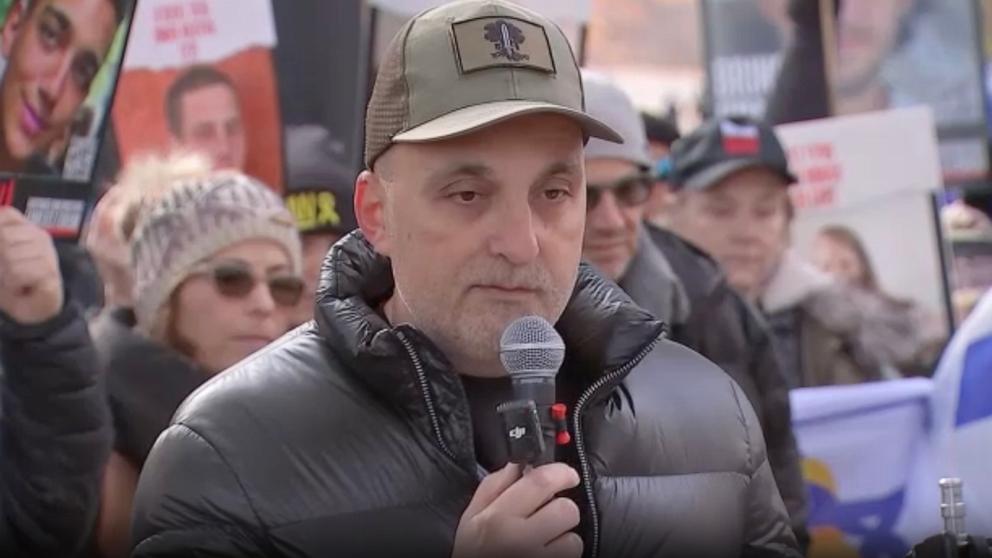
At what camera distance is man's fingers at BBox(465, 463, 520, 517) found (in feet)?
7.87

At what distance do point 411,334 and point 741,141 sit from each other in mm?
3377

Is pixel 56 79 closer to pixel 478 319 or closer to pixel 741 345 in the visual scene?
pixel 478 319

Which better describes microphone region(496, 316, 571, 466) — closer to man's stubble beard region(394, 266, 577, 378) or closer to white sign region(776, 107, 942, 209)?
man's stubble beard region(394, 266, 577, 378)

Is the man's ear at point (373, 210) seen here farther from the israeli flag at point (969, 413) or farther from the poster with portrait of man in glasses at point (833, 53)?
the poster with portrait of man in glasses at point (833, 53)

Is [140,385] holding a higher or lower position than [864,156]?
lower

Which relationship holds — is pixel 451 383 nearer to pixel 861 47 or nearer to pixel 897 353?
pixel 897 353

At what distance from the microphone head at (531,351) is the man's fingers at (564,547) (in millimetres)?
205

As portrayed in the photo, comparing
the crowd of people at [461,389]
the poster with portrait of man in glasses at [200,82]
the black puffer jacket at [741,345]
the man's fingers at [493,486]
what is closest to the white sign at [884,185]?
the black puffer jacket at [741,345]

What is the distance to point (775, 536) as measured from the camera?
302 centimetres

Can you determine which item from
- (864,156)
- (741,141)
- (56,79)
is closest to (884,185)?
(864,156)

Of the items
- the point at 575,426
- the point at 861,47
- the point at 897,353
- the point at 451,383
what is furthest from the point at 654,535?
the point at 861,47

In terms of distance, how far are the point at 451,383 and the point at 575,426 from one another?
19 centimetres

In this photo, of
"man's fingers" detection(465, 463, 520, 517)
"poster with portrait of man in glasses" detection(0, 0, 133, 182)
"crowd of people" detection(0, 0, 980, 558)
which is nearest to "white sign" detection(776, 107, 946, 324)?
"poster with portrait of man in glasses" detection(0, 0, 133, 182)

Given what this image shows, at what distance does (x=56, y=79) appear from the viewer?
3.83 meters
